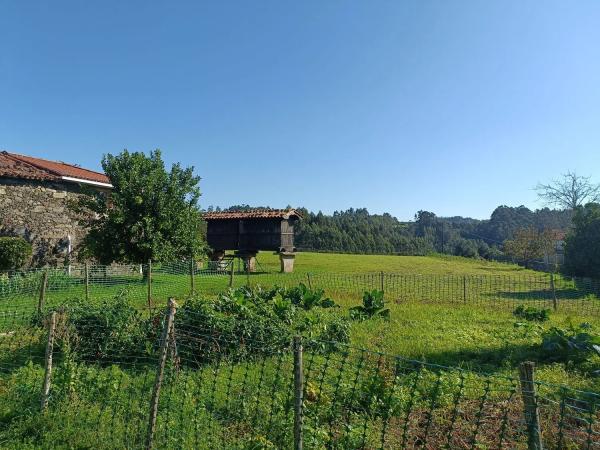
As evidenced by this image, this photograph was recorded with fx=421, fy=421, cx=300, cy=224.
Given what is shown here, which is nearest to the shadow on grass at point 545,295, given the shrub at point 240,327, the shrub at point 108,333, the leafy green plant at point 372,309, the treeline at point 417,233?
the leafy green plant at point 372,309

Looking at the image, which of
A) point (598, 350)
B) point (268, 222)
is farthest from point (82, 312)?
point (268, 222)

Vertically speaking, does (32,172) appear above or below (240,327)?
above

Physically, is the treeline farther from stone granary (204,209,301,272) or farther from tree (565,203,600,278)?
tree (565,203,600,278)

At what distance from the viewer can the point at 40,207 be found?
17.1 m

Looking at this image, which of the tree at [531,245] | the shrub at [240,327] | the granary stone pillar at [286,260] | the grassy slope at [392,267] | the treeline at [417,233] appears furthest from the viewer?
the treeline at [417,233]

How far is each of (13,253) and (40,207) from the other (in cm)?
283

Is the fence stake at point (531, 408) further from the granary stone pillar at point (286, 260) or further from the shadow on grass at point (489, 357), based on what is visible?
the granary stone pillar at point (286, 260)

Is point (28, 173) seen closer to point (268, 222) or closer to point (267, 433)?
point (268, 222)

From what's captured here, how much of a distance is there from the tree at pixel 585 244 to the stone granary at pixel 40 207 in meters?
23.2

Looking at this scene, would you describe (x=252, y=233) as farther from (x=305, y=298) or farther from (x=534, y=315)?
(x=534, y=315)

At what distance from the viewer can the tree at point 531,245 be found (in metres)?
48.0

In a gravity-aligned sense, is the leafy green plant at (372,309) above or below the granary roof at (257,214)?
below

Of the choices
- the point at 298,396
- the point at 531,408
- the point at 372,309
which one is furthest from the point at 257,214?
the point at 531,408

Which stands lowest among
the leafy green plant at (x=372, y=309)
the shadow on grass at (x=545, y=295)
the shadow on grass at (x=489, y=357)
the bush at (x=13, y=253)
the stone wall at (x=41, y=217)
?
the shadow on grass at (x=545, y=295)
